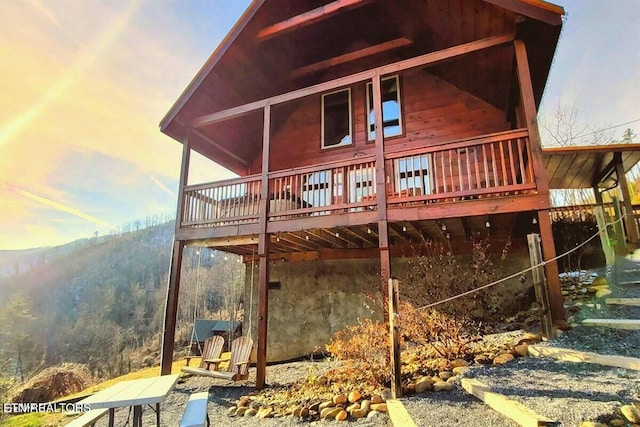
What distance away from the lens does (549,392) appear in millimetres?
3104

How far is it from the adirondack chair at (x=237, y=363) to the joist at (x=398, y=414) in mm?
3132

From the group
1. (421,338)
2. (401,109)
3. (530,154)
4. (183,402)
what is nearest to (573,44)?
(401,109)

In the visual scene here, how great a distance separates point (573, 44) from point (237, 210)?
2098 cm

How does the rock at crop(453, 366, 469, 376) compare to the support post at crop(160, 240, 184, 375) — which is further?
the support post at crop(160, 240, 184, 375)

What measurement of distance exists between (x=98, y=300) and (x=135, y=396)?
4264 cm

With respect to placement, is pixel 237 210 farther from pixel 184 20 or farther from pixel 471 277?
pixel 184 20

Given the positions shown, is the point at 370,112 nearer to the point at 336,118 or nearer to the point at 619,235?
the point at 336,118

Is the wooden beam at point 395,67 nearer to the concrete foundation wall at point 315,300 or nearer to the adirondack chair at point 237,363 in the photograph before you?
the concrete foundation wall at point 315,300

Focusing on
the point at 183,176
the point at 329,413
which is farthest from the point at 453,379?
the point at 183,176

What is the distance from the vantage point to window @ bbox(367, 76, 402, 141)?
8.27m

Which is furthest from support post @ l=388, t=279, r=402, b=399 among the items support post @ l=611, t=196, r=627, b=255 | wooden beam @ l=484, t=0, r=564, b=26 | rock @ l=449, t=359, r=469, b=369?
support post @ l=611, t=196, r=627, b=255

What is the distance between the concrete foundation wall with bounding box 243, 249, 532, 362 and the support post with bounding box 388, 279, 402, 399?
11.6 ft

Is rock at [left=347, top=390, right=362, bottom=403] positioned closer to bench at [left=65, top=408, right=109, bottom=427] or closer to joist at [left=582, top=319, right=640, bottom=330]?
bench at [left=65, top=408, right=109, bottom=427]

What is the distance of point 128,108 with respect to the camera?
44.7 feet
